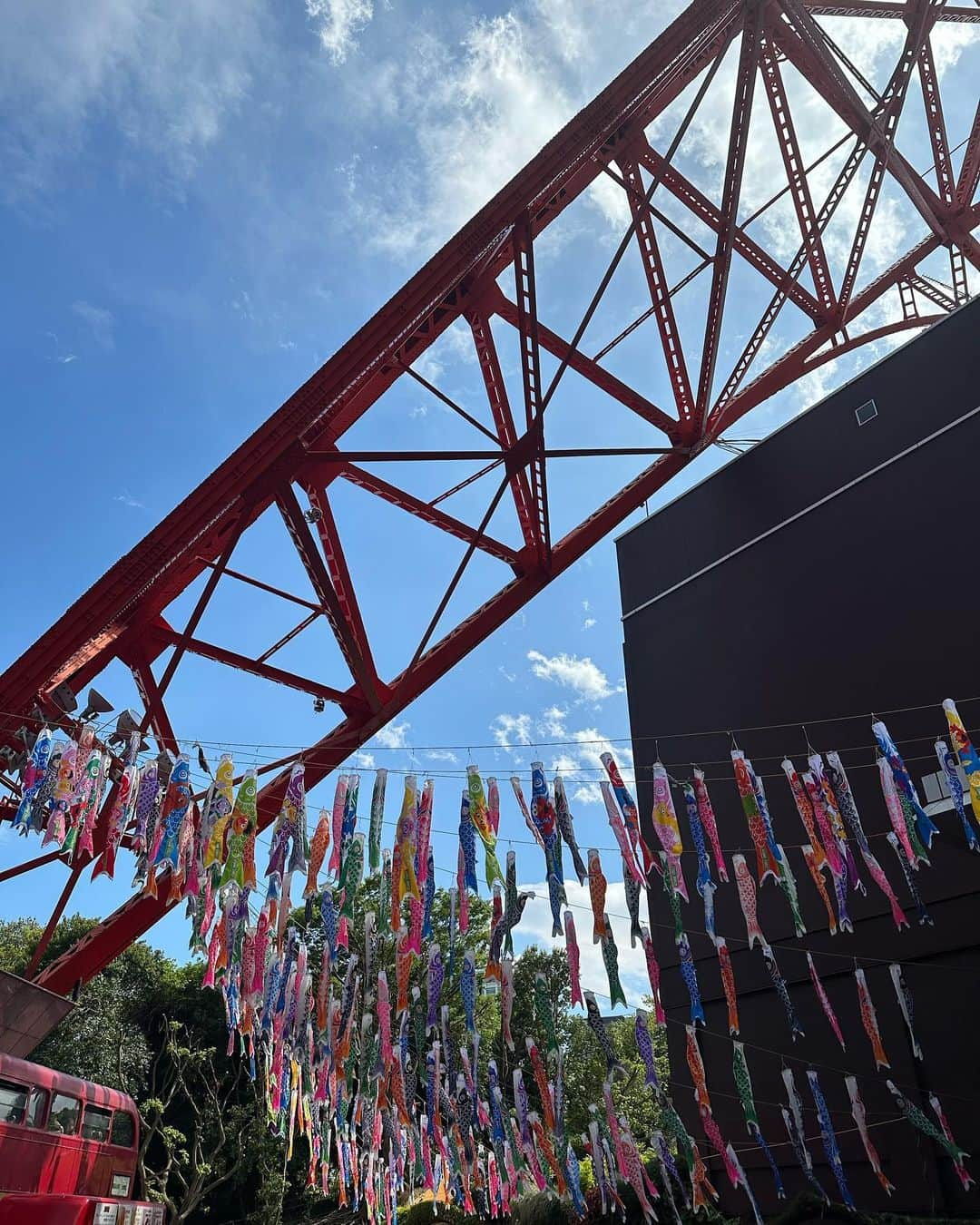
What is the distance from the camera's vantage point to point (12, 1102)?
8594mm

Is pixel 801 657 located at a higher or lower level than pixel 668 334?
lower

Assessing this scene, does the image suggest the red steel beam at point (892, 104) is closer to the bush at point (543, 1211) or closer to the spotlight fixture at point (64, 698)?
the spotlight fixture at point (64, 698)

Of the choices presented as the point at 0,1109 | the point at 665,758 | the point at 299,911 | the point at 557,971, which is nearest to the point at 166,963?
the point at 299,911

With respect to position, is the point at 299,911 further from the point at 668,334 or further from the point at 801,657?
the point at 668,334

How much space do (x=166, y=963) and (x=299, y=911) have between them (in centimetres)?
645

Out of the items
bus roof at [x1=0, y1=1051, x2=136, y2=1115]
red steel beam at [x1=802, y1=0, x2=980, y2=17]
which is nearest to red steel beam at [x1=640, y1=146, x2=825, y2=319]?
red steel beam at [x1=802, y1=0, x2=980, y2=17]

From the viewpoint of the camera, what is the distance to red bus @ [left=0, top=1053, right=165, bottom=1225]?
8.00m

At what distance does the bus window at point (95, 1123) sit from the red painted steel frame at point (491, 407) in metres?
3.50

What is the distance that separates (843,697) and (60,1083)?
11680 millimetres

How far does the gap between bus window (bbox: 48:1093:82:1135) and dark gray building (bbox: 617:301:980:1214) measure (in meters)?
9.14

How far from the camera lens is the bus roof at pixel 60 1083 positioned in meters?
8.53

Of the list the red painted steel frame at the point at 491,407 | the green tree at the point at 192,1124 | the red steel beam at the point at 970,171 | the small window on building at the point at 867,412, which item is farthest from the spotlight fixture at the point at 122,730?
the green tree at the point at 192,1124

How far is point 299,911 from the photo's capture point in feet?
108

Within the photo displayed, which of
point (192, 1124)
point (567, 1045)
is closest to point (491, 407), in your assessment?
point (567, 1045)
